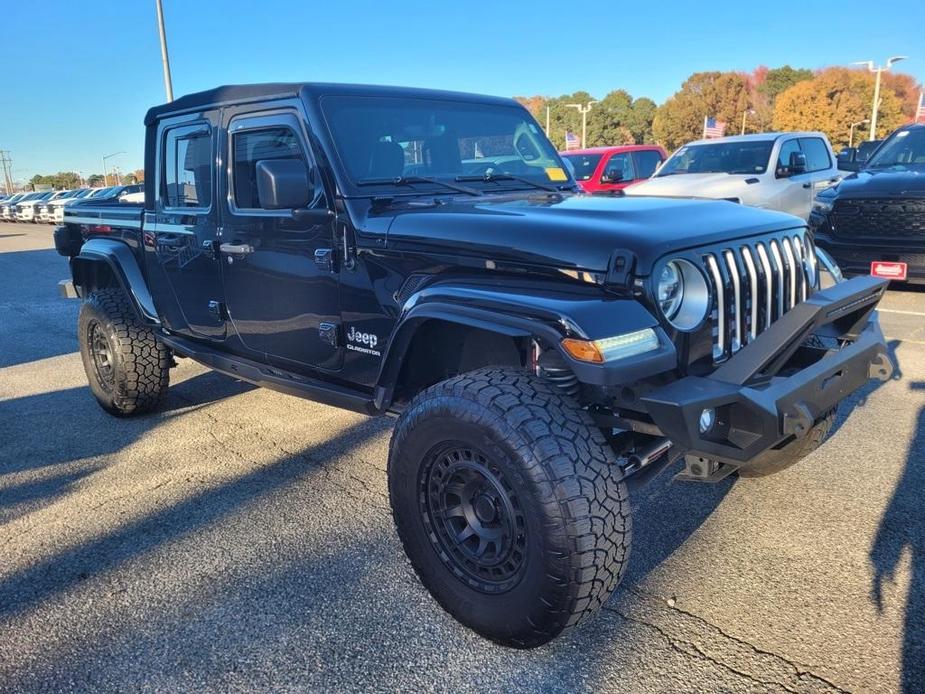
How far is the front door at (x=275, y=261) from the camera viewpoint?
3.17 metres

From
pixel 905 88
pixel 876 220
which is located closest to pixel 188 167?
pixel 876 220

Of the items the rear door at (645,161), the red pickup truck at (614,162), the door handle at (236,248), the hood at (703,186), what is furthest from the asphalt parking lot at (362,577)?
the rear door at (645,161)

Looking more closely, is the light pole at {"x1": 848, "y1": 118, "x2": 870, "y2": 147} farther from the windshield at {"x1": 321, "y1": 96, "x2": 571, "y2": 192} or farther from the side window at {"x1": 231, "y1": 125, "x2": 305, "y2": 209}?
the side window at {"x1": 231, "y1": 125, "x2": 305, "y2": 209}

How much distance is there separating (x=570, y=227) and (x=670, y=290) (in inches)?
15.8

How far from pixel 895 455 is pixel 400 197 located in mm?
2829

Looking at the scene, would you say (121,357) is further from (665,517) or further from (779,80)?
(779,80)

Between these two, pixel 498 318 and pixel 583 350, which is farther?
pixel 498 318

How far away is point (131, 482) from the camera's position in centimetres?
373

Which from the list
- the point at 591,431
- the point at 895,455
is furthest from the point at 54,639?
the point at 895,455

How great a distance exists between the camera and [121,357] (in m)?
4.46

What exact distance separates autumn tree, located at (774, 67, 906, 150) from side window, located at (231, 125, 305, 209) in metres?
65.2

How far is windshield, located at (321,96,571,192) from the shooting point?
10.4ft

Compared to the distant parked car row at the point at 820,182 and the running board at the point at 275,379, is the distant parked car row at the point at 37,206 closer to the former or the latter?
the distant parked car row at the point at 820,182

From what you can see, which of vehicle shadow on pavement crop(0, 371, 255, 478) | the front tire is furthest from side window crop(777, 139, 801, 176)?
the front tire
